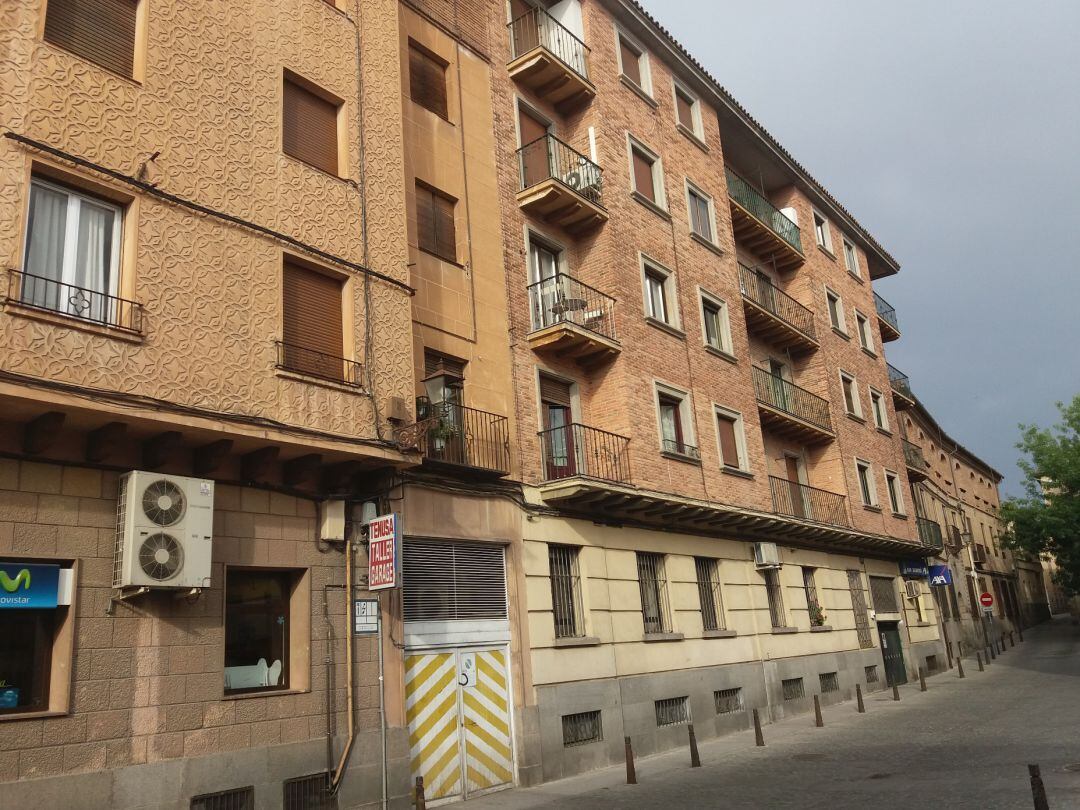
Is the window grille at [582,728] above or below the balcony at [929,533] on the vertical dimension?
below

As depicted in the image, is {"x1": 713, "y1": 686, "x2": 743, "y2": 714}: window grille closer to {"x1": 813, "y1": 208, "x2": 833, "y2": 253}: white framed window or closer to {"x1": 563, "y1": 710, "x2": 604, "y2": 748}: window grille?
{"x1": 563, "y1": 710, "x2": 604, "y2": 748}: window grille

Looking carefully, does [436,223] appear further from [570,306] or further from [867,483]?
[867,483]

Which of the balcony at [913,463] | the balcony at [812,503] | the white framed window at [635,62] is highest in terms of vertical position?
the white framed window at [635,62]

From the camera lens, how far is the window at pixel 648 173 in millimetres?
19625

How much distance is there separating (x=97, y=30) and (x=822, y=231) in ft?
84.8

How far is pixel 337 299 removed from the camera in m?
11.4

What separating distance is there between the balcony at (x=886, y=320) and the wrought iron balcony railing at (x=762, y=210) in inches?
319

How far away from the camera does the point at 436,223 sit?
47.8ft

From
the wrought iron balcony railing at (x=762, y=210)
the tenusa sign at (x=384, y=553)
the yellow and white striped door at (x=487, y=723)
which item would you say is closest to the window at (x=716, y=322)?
the wrought iron balcony railing at (x=762, y=210)

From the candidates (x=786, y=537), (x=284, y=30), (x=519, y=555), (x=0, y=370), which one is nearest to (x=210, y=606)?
(x=0, y=370)

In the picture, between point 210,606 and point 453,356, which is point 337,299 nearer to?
point 453,356

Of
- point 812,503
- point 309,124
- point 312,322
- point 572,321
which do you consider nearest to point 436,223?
point 572,321

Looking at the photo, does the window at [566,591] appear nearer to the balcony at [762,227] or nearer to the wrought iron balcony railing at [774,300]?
the wrought iron balcony railing at [774,300]

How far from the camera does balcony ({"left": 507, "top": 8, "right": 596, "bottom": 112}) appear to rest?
17219mm
